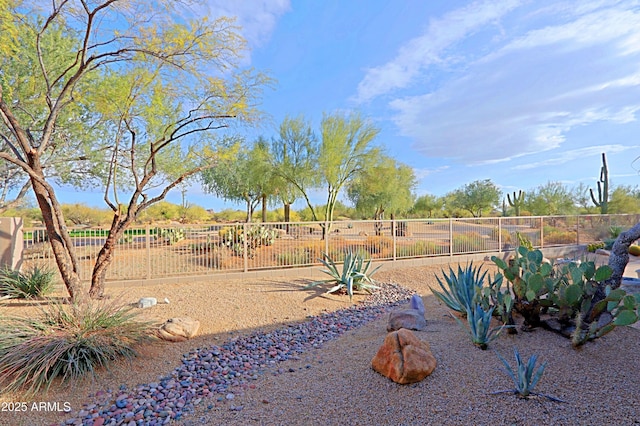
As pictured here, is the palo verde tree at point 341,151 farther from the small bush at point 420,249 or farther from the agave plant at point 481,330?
the agave plant at point 481,330

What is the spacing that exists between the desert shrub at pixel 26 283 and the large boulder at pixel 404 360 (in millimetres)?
7382

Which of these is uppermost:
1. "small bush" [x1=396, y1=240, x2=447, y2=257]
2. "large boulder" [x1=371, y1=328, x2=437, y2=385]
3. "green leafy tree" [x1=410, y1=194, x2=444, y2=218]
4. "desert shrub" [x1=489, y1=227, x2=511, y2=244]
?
"green leafy tree" [x1=410, y1=194, x2=444, y2=218]

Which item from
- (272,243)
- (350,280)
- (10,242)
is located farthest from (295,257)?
(10,242)

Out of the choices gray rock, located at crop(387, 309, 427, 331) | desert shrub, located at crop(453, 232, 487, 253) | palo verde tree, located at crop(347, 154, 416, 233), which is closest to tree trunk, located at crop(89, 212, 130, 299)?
gray rock, located at crop(387, 309, 427, 331)

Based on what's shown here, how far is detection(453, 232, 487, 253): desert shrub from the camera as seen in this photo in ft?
42.8

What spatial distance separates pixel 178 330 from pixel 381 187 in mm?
17456

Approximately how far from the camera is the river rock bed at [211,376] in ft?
10.9

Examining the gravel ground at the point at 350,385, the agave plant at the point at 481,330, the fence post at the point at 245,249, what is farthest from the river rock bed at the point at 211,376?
the fence post at the point at 245,249

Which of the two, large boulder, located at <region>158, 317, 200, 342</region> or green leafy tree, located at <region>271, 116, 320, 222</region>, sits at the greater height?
green leafy tree, located at <region>271, 116, 320, 222</region>

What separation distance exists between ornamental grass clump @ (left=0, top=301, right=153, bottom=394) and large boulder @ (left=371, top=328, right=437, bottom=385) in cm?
325

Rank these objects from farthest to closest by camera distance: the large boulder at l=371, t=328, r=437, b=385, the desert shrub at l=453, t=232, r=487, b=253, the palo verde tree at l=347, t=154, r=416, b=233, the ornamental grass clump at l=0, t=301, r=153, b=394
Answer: the palo verde tree at l=347, t=154, r=416, b=233 < the desert shrub at l=453, t=232, r=487, b=253 < the ornamental grass clump at l=0, t=301, r=153, b=394 < the large boulder at l=371, t=328, r=437, b=385

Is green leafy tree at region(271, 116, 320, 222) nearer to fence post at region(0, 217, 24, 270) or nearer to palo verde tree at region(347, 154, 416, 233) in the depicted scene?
palo verde tree at region(347, 154, 416, 233)

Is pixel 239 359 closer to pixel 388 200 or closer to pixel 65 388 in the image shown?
pixel 65 388

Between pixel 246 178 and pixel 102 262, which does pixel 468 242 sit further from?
pixel 246 178
